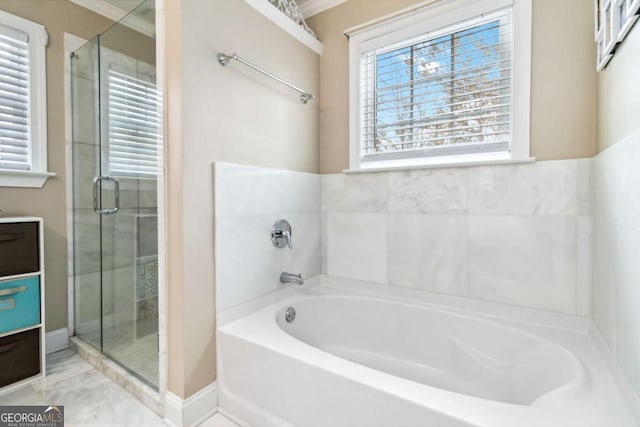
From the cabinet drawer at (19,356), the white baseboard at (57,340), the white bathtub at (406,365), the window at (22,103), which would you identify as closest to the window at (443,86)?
the white bathtub at (406,365)

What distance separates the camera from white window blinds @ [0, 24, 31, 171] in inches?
69.5

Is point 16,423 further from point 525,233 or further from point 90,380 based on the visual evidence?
point 525,233

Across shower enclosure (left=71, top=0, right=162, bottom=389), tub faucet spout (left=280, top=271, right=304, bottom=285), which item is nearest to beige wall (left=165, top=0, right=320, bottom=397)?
shower enclosure (left=71, top=0, right=162, bottom=389)

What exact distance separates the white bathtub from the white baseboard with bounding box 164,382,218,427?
7 cm

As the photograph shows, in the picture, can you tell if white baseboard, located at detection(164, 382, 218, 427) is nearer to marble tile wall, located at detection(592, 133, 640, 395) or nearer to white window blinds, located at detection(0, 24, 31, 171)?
marble tile wall, located at detection(592, 133, 640, 395)

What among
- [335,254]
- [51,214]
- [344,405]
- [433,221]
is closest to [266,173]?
[335,254]

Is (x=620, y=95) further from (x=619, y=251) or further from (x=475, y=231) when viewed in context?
(x=475, y=231)

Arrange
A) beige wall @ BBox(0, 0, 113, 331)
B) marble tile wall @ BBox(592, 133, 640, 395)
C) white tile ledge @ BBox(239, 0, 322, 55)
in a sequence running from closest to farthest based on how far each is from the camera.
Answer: marble tile wall @ BBox(592, 133, 640, 395)
white tile ledge @ BBox(239, 0, 322, 55)
beige wall @ BBox(0, 0, 113, 331)

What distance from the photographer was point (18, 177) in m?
1.80

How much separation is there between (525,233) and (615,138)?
1.90 feet

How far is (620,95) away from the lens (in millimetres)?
1010

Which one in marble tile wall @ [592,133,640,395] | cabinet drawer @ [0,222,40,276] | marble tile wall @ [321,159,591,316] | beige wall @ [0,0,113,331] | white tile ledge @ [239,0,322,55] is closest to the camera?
marble tile wall @ [592,133,640,395]

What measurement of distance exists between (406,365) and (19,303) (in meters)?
2.13

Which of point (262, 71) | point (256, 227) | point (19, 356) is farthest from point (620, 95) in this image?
point (19, 356)
